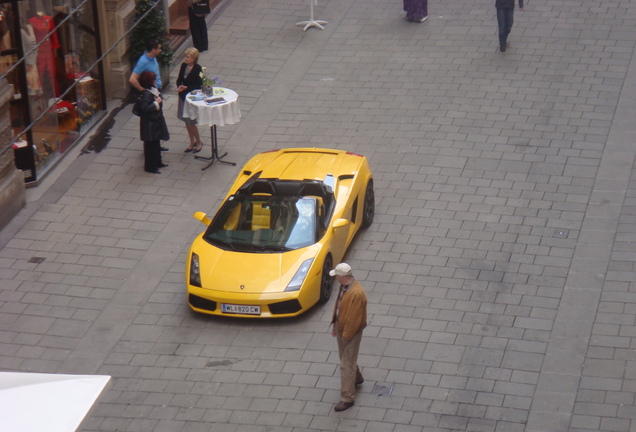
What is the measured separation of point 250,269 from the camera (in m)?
14.1

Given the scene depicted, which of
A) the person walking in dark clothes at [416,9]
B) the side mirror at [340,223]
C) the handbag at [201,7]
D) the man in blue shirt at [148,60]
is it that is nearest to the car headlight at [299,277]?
the side mirror at [340,223]

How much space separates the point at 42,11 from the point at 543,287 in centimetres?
924

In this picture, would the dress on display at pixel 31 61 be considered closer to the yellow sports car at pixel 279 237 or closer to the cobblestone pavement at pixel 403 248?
the cobblestone pavement at pixel 403 248

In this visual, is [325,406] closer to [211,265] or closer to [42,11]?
[211,265]

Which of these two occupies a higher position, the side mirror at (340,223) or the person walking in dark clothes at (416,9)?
the person walking in dark clothes at (416,9)

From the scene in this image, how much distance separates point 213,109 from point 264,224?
3665 mm

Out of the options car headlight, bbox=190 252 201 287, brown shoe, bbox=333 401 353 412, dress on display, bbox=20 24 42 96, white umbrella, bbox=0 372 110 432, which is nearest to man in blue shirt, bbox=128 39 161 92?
dress on display, bbox=20 24 42 96

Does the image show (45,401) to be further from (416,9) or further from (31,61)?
(416,9)

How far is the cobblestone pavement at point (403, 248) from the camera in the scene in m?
12.7

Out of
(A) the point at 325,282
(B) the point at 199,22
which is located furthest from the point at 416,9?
(A) the point at 325,282

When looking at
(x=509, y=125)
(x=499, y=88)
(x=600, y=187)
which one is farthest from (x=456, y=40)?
(x=600, y=187)

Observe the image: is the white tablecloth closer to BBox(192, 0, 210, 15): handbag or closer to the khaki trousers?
BBox(192, 0, 210, 15): handbag

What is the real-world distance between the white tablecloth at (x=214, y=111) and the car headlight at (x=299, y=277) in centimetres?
448

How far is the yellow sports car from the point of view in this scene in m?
13.9
